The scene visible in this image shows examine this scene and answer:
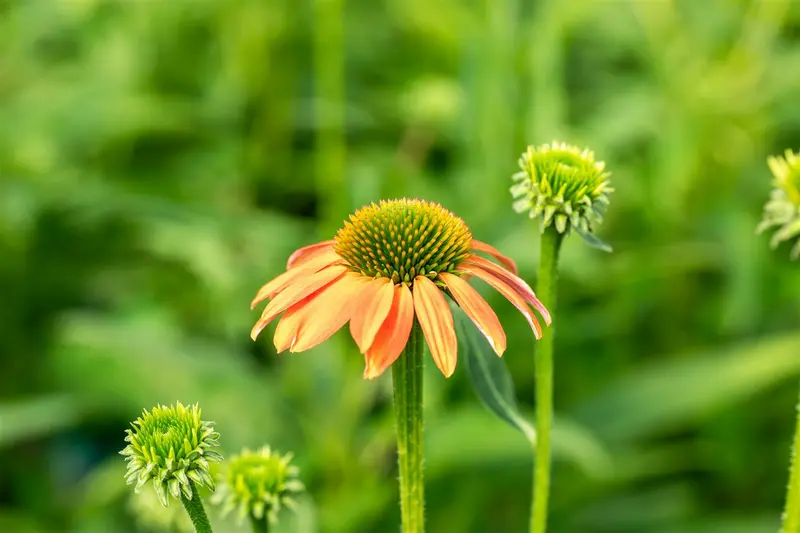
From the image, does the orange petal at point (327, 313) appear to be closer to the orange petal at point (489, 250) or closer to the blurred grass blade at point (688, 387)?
the orange petal at point (489, 250)

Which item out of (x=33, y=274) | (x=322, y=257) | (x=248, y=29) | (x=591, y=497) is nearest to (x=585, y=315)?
(x=591, y=497)

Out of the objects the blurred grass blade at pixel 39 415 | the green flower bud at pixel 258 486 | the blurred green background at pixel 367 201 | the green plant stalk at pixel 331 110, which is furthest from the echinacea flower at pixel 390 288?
the blurred grass blade at pixel 39 415

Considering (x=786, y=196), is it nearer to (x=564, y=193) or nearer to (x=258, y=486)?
(x=564, y=193)

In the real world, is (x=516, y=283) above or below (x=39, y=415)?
below

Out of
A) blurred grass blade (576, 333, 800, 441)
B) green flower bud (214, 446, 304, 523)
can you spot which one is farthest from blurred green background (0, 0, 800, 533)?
green flower bud (214, 446, 304, 523)

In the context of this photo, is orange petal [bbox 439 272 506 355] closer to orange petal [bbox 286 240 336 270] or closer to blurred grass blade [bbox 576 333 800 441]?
orange petal [bbox 286 240 336 270]

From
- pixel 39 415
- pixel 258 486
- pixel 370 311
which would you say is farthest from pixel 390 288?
pixel 39 415

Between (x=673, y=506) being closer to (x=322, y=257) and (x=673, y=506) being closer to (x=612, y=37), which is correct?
(x=612, y=37)
